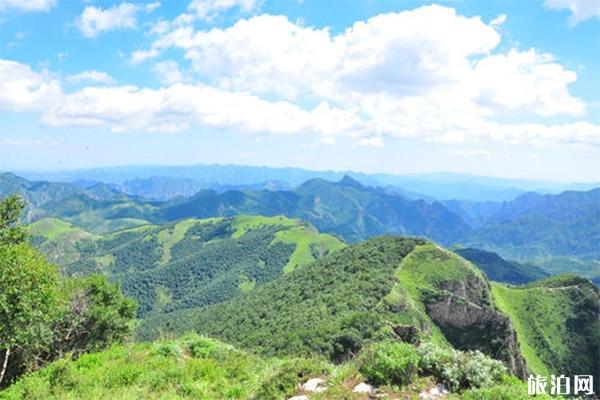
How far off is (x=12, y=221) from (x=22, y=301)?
1030 inches

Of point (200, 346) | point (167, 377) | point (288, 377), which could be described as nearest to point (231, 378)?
point (167, 377)

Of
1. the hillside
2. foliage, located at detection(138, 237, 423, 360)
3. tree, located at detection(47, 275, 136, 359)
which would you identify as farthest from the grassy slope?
tree, located at detection(47, 275, 136, 359)

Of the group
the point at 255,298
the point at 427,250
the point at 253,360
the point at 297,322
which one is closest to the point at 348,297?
the point at 297,322

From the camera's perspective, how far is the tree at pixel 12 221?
131 feet

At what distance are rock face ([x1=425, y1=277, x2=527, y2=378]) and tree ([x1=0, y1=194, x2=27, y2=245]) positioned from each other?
118 metres

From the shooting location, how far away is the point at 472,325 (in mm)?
141000

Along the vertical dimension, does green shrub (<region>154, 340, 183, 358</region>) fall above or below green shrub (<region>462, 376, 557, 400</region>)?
below

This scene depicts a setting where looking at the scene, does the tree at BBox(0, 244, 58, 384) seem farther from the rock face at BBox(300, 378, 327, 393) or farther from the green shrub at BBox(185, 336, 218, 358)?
the rock face at BBox(300, 378, 327, 393)

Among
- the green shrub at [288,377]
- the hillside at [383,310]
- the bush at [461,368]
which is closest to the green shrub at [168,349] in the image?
the green shrub at [288,377]

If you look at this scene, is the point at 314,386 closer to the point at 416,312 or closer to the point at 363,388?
the point at 363,388

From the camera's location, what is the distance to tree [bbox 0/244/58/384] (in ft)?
74.4

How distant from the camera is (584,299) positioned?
181375 mm

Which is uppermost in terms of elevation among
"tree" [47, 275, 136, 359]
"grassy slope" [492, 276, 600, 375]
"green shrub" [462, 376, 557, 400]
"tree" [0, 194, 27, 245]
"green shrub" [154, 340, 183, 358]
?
"tree" [0, 194, 27, 245]

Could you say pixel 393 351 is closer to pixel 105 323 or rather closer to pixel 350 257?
pixel 105 323
